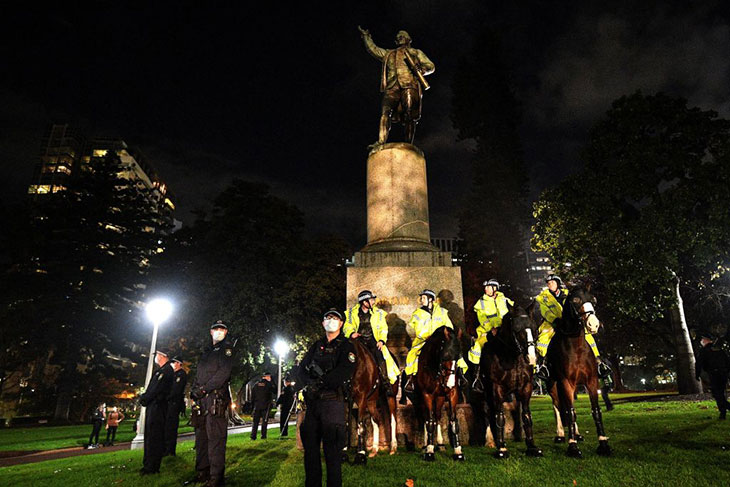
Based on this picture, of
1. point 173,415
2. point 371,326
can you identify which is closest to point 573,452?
point 371,326

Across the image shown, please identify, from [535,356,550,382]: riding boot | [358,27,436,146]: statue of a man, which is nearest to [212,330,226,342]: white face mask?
[535,356,550,382]: riding boot

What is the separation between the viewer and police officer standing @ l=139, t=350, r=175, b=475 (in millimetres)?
8133

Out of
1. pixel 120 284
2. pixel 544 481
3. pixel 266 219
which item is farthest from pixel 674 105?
pixel 120 284

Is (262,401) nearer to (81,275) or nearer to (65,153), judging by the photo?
(81,275)

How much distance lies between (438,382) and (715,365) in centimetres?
881

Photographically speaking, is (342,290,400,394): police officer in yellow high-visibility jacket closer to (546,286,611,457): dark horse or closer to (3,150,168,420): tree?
(546,286,611,457): dark horse

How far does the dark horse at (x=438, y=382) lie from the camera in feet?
23.4

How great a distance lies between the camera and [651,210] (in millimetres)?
19094

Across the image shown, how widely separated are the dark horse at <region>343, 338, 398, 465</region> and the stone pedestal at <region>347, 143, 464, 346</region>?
5.01 ft

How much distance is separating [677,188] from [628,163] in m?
2.25

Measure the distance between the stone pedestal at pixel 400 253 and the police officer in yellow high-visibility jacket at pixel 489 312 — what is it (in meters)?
1.60

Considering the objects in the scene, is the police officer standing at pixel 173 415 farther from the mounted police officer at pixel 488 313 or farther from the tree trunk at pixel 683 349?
the tree trunk at pixel 683 349

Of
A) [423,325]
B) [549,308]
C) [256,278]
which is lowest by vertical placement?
[423,325]

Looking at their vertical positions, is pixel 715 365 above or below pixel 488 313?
below
